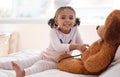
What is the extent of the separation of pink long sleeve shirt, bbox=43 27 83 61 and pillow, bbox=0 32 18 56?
117 centimetres

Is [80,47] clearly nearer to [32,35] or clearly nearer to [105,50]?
[105,50]

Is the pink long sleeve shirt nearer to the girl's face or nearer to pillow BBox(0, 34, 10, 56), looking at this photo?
the girl's face

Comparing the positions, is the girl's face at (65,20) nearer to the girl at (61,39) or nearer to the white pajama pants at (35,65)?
the girl at (61,39)

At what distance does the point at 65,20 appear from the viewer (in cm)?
157

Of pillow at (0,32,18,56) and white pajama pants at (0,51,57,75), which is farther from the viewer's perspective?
pillow at (0,32,18,56)

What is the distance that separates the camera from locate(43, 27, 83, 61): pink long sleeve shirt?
1451mm

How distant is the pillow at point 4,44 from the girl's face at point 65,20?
1.19 m

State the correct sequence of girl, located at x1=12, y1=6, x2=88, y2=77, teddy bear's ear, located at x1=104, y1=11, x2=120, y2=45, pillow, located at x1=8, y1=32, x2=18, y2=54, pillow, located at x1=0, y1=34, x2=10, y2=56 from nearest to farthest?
teddy bear's ear, located at x1=104, y1=11, x2=120, y2=45
girl, located at x1=12, y1=6, x2=88, y2=77
pillow, located at x1=0, y1=34, x2=10, y2=56
pillow, located at x1=8, y1=32, x2=18, y2=54

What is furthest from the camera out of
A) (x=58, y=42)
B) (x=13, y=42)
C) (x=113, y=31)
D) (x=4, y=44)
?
(x=13, y=42)

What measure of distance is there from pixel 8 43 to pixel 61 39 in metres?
1.30

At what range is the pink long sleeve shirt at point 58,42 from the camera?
145cm

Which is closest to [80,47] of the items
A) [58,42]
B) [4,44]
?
[58,42]

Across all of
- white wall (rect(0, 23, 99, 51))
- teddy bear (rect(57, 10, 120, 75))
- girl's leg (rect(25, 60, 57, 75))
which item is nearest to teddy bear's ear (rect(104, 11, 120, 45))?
teddy bear (rect(57, 10, 120, 75))

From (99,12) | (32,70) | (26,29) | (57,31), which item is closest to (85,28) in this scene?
(99,12)
